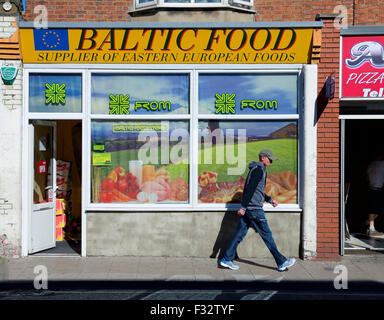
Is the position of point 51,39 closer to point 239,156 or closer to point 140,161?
point 140,161

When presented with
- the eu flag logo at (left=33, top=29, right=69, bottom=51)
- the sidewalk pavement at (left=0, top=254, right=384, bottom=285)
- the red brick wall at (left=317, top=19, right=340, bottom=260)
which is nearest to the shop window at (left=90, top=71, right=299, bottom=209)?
the red brick wall at (left=317, top=19, right=340, bottom=260)

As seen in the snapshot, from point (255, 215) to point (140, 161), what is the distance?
8.06ft

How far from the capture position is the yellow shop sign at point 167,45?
353 inches

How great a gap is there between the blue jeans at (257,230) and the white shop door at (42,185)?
3.69 metres

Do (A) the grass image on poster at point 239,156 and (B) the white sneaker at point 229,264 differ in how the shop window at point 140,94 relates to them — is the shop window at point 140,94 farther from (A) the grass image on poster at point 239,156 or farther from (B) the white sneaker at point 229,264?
(B) the white sneaker at point 229,264

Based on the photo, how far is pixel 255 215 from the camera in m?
8.21

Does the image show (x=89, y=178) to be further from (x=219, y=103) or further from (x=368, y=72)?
(x=368, y=72)

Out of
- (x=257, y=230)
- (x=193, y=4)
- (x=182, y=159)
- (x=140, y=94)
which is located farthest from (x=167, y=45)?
(x=257, y=230)

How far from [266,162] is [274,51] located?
2163 mm

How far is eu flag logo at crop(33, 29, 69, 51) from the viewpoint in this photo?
9.01 m
